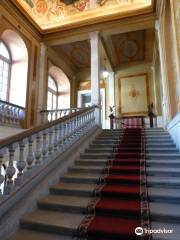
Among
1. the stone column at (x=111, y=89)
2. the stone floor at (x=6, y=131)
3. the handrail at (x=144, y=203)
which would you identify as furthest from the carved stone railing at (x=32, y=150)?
the stone column at (x=111, y=89)

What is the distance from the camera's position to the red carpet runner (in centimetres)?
201

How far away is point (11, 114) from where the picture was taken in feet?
20.0

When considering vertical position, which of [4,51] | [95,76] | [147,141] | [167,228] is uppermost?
[4,51]

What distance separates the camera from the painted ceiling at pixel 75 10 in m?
6.87

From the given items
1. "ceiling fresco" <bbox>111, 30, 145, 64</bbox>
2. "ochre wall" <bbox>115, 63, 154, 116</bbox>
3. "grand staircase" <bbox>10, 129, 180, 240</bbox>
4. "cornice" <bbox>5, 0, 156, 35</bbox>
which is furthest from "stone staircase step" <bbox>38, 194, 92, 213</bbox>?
"ochre wall" <bbox>115, 63, 154, 116</bbox>

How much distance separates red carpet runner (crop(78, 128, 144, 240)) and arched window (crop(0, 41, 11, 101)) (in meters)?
4.86

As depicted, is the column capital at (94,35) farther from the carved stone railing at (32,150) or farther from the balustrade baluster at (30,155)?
the balustrade baluster at (30,155)

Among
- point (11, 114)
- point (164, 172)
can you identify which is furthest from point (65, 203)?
point (11, 114)

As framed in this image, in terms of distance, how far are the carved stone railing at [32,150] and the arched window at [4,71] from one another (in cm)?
367

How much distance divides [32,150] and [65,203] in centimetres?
84

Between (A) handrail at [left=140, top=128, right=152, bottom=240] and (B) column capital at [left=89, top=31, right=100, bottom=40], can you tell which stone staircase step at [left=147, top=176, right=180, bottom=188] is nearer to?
(A) handrail at [left=140, top=128, right=152, bottom=240]

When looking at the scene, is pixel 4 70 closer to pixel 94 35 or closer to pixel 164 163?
pixel 94 35

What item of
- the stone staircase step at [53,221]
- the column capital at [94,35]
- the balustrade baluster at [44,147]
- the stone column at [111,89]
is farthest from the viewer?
the stone column at [111,89]

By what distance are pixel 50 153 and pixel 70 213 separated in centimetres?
104
